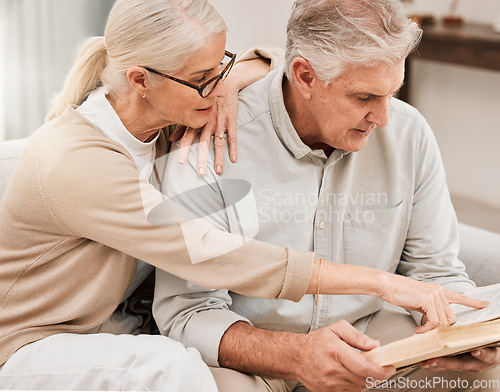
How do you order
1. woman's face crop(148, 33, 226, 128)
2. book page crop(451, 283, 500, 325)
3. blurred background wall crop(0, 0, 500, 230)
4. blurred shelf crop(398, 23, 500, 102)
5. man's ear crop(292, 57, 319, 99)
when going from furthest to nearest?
blurred shelf crop(398, 23, 500, 102) → blurred background wall crop(0, 0, 500, 230) → man's ear crop(292, 57, 319, 99) → woman's face crop(148, 33, 226, 128) → book page crop(451, 283, 500, 325)

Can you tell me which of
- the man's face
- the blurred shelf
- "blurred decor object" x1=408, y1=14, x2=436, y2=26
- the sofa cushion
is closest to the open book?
the man's face

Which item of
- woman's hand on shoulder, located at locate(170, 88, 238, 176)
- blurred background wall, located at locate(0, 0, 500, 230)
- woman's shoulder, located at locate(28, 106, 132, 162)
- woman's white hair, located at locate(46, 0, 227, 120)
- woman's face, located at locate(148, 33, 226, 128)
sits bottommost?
blurred background wall, located at locate(0, 0, 500, 230)

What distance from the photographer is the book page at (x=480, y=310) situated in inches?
40.1

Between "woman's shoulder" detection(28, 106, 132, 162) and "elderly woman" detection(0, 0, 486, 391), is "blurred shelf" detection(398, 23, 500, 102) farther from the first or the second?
"woman's shoulder" detection(28, 106, 132, 162)

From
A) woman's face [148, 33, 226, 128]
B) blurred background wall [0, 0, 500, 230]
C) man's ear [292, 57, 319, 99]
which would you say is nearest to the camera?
woman's face [148, 33, 226, 128]

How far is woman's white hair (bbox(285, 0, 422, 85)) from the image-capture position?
45.4 inches

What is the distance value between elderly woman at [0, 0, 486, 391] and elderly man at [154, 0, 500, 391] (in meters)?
0.09

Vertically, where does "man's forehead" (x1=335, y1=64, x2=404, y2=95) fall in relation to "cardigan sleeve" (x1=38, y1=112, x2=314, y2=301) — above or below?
above

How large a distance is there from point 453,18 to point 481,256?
2.00m

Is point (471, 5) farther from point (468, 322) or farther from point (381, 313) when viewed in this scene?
point (468, 322)

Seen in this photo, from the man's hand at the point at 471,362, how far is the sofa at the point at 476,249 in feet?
1.08

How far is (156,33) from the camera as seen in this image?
108 centimetres

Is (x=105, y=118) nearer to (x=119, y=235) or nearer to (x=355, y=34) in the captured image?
(x=119, y=235)

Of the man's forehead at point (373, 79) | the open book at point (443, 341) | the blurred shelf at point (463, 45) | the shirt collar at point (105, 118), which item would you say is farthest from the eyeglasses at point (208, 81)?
the blurred shelf at point (463, 45)
